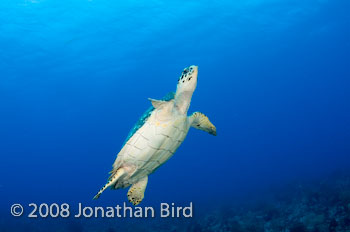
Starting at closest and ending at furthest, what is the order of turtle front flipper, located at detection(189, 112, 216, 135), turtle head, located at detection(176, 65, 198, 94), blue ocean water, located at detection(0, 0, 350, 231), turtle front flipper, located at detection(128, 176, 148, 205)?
turtle head, located at detection(176, 65, 198, 94) < turtle front flipper, located at detection(189, 112, 216, 135) < turtle front flipper, located at detection(128, 176, 148, 205) < blue ocean water, located at detection(0, 0, 350, 231)

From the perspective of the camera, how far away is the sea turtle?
159 inches

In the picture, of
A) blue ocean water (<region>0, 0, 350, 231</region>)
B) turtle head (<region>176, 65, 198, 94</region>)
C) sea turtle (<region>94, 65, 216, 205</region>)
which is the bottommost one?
sea turtle (<region>94, 65, 216, 205</region>)

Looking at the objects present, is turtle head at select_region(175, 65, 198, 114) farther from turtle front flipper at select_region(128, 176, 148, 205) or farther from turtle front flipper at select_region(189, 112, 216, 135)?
turtle front flipper at select_region(128, 176, 148, 205)

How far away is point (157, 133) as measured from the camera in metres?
4.07

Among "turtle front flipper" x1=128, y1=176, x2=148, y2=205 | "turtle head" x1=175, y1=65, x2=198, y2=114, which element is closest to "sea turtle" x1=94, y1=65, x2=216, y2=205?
"turtle head" x1=175, y1=65, x2=198, y2=114

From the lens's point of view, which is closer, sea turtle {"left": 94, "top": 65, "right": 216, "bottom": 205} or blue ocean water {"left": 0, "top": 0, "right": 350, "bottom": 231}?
sea turtle {"left": 94, "top": 65, "right": 216, "bottom": 205}

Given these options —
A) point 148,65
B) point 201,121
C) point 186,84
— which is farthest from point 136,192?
point 148,65

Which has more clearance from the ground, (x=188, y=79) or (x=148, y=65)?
(x=148, y=65)

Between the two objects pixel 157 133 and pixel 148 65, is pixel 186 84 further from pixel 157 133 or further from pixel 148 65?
pixel 148 65

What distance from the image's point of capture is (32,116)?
4419 centimetres

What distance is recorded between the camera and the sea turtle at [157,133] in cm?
403

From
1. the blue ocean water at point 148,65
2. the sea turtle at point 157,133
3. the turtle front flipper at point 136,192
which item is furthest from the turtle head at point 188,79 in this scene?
the blue ocean water at point 148,65

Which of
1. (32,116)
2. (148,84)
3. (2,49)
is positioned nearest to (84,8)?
(2,49)

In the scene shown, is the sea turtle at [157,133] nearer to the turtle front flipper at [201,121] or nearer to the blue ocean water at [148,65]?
the turtle front flipper at [201,121]
